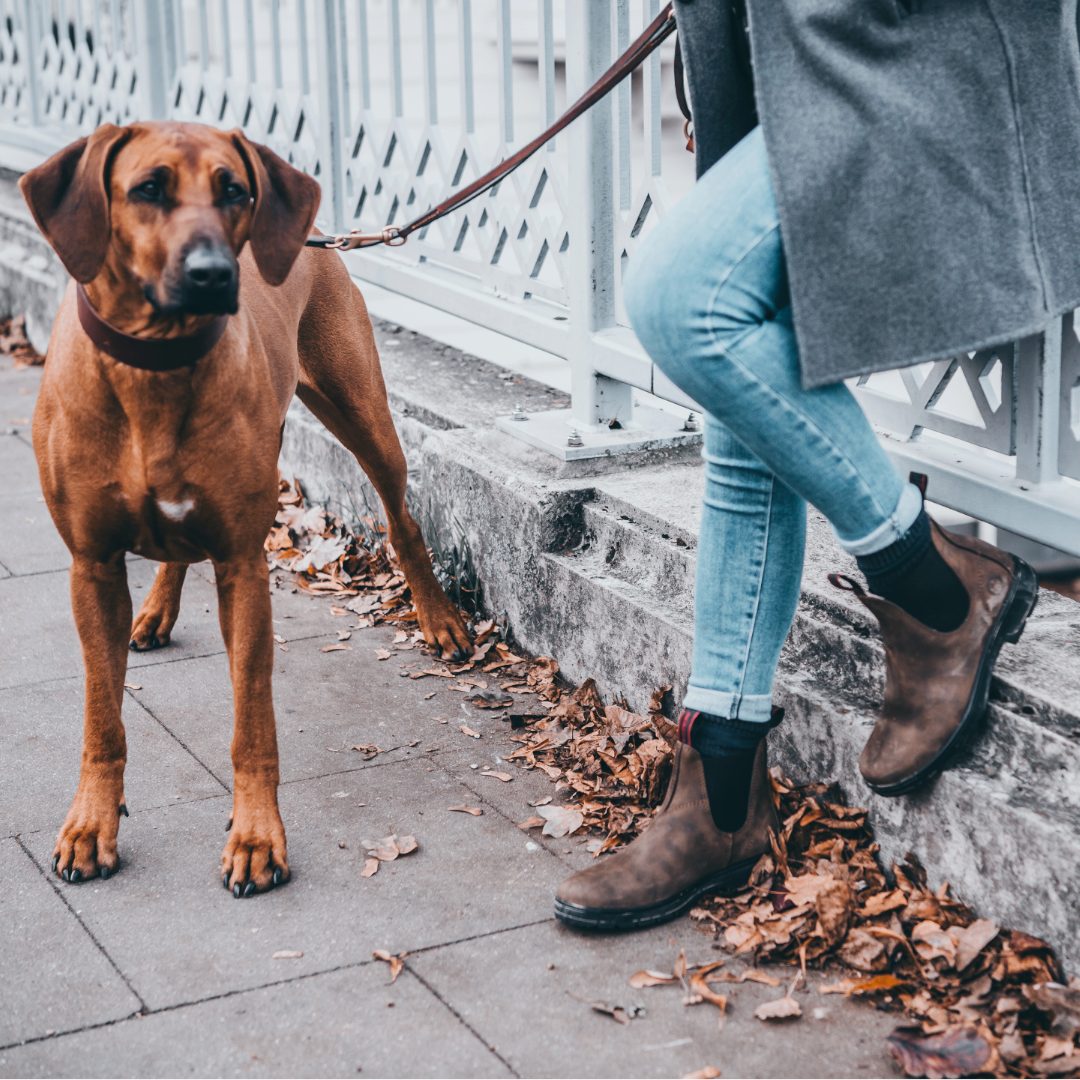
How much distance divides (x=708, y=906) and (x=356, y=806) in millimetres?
873

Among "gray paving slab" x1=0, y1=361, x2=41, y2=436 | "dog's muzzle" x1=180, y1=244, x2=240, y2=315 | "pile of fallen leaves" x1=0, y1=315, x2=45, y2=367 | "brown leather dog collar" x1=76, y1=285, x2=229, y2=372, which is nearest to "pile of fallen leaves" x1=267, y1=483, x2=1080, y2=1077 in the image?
"brown leather dog collar" x1=76, y1=285, x2=229, y2=372

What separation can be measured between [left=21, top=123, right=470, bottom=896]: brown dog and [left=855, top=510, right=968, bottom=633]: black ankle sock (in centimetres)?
124

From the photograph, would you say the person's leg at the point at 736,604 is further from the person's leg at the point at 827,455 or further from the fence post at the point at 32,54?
the fence post at the point at 32,54

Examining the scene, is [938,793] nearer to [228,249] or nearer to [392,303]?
[228,249]

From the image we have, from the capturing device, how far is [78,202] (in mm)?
2695

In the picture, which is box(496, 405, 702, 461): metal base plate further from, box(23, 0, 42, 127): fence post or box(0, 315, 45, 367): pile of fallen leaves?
box(23, 0, 42, 127): fence post

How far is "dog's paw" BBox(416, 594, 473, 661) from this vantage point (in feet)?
13.6

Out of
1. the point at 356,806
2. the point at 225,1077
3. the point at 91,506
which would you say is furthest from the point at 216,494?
the point at 225,1077

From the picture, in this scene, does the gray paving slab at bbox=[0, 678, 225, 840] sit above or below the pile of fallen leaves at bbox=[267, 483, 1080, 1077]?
below

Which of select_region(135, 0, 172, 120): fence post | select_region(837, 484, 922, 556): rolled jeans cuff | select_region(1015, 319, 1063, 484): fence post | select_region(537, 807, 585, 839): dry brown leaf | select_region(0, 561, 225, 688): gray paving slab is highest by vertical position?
select_region(135, 0, 172, 120): fence post

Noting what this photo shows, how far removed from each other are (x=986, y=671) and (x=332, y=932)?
1306 millimetres

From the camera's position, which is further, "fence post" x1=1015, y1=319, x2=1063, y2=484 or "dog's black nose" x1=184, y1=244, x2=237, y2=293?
"fence post" x1=1015, y1=319, x2=1063, y2=484

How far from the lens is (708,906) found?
2902 mm

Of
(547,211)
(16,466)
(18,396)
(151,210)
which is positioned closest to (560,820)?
(151,210)
